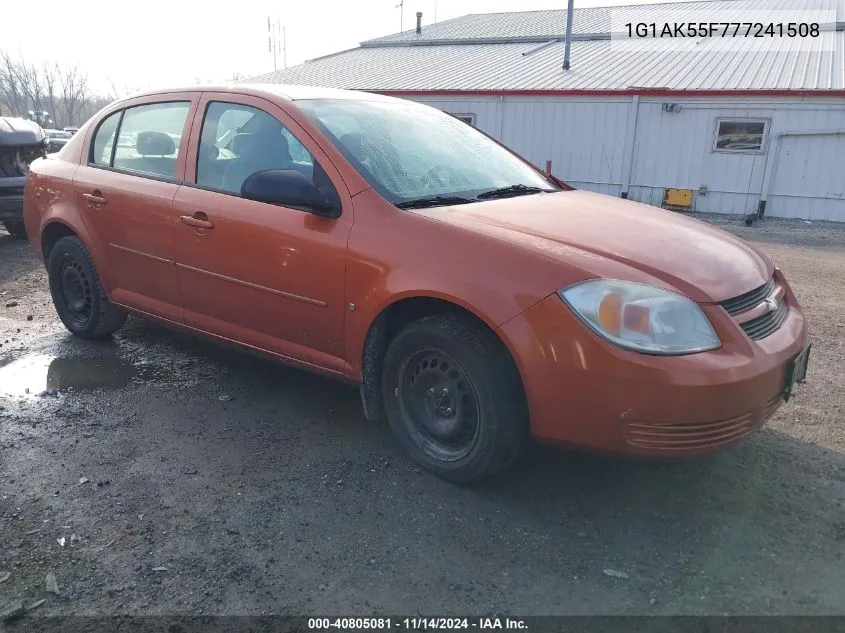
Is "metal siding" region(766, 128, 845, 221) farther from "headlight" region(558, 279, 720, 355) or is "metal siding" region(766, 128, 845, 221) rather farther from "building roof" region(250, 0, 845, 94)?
"headlight" region(558, 279, 720, 355)

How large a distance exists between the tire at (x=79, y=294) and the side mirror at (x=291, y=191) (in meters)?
1.96

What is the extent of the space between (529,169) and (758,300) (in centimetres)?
169

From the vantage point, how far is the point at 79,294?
4.63 metres

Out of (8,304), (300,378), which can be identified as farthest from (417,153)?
(8,304)

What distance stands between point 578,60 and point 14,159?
15.2 meters

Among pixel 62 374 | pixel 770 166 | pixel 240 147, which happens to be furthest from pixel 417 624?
pixel 770 166

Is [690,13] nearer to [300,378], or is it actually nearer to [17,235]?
[17,235]

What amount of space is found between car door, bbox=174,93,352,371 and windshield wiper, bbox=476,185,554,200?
2.42 ft

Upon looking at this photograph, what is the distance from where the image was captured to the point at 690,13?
22.0 m

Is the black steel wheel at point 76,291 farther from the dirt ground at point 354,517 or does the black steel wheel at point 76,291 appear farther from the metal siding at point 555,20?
the metal siding at point 555,20

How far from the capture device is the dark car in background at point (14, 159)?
301 inches

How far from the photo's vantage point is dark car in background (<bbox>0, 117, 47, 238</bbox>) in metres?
7.64

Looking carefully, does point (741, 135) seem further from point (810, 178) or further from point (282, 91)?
point (282, 91)

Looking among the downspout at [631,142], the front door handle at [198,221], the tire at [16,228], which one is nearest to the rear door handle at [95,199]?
the front door handle at [198,221]
